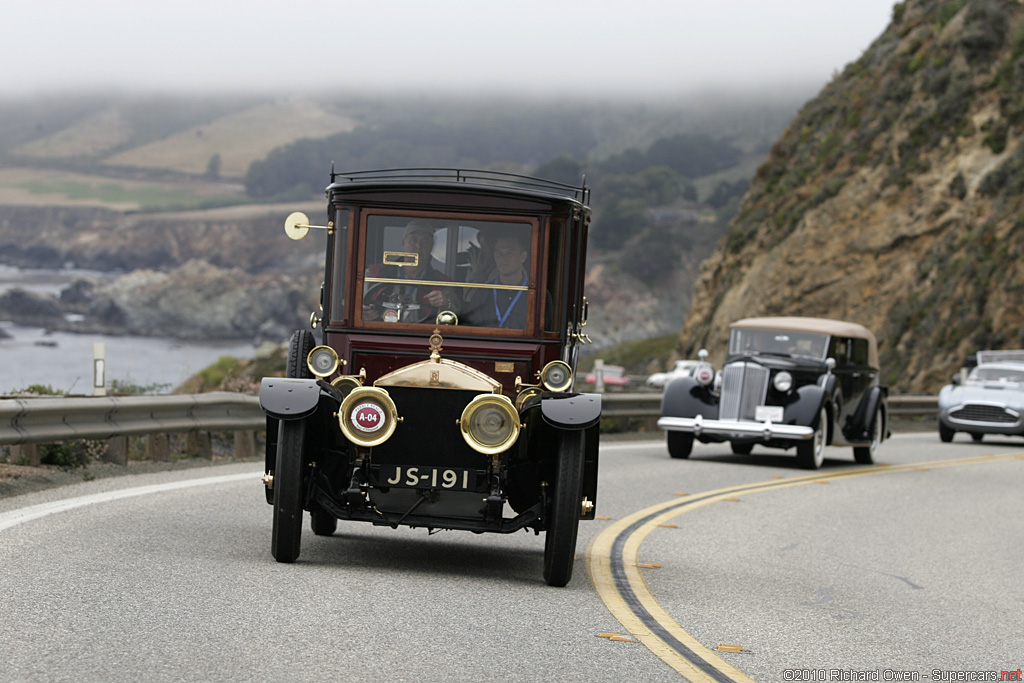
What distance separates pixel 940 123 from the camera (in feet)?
138

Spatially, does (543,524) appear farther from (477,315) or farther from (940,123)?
(940,123)

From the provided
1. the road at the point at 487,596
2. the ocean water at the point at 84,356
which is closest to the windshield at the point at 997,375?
the road at the point at 487,596

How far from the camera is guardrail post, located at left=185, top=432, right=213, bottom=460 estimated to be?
44.9 ft

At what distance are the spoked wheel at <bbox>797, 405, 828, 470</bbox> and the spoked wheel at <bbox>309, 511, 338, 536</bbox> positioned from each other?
9.15 metres

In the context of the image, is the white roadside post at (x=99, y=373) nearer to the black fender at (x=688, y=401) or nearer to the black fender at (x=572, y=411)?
the black fender at (x=572, y=411)

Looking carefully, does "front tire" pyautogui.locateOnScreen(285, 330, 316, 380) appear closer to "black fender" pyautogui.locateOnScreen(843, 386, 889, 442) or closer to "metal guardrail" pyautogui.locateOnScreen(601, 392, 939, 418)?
"black fender" pyautogui.locateOnScreen(843, 386, 889, 442)

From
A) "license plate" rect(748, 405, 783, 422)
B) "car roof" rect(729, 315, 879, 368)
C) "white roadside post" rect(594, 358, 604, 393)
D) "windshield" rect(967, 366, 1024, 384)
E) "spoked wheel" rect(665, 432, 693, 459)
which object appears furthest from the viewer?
"windshield" rect(967, 366, 1024, 384)

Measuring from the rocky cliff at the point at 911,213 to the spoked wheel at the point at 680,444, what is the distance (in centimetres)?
1998

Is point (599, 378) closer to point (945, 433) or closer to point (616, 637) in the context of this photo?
point (945, 433)

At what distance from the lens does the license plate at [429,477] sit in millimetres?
7449

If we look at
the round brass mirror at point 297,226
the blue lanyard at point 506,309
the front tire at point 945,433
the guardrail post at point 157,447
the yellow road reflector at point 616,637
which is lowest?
the front tire at point 945,433

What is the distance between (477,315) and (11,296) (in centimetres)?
16494

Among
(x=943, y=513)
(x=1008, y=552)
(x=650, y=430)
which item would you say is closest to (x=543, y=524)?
(x=1008, y=552)

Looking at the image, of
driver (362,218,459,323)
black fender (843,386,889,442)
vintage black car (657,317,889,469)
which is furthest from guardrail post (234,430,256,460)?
black fender (843,386,889,442)
